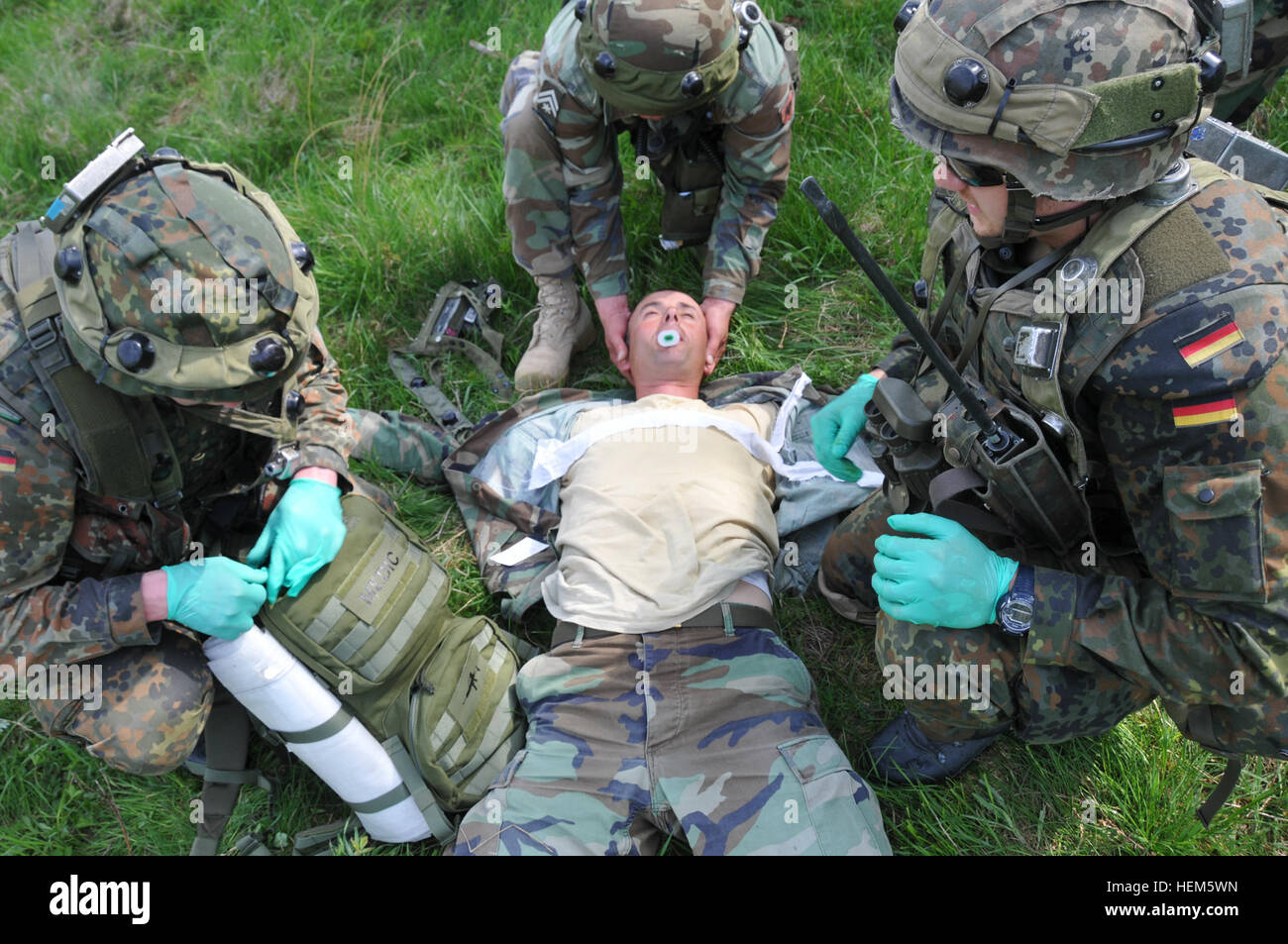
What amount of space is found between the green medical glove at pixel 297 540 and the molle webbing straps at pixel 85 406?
463 millimetres

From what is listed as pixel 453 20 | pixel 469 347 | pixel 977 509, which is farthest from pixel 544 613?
pixel 453 20

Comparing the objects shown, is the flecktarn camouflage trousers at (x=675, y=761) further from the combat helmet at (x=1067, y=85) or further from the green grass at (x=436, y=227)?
the combat helmet at (x=1067, y=85)

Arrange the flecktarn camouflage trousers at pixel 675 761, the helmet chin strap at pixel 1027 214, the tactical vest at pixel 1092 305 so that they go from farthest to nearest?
1. the flecktarn camouflage trousers at pixel 675 761
2. the helmet chin strap at pixel 1027 214
3. the tactical vest at pixel 1092 305

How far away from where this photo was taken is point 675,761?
3.33 metres

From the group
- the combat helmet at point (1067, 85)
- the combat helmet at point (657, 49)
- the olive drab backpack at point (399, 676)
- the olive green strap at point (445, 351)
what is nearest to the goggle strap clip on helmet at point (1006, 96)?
the combat helmet at point (1067, 85)

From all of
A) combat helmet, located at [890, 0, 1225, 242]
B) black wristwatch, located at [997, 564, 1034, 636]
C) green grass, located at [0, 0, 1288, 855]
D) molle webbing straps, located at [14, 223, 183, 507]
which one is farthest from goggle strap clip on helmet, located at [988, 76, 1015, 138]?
molle webbing straps, located at [14, 223, 183, 507]

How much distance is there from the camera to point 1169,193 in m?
2.51

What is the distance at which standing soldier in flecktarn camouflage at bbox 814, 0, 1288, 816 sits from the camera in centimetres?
233

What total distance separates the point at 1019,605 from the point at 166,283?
2.63 m

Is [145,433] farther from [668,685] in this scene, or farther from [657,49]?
[657,49]

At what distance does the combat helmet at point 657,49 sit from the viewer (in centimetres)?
375

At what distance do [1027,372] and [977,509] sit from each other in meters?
0.51

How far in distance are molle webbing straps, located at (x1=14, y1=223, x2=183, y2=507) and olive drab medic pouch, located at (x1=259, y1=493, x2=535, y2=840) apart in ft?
2.21

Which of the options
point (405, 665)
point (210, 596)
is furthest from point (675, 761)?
point (210, 596)
